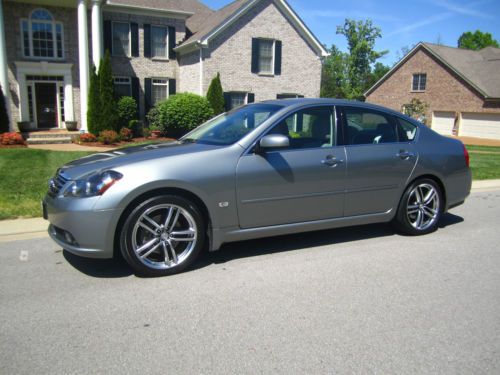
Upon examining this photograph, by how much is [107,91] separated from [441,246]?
16588mm

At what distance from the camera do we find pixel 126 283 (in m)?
4.25

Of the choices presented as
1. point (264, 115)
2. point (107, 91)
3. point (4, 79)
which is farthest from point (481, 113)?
point (264, 115)

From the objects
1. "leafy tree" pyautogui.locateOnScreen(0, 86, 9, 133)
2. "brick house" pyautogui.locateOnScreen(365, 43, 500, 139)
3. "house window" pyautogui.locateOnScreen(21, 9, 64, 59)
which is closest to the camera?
"leafy tree" pyautogui.locateOnScreen(0, 86, 9, 133)

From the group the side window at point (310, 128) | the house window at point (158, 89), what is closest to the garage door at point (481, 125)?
the house window at point (158, 89)

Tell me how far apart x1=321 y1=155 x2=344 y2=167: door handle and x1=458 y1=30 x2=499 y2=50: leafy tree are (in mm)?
76445

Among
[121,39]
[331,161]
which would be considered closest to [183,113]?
[121,39]

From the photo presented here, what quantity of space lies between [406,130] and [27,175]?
7609 millimetres

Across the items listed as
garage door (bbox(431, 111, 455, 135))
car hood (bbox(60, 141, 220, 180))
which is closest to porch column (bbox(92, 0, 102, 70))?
car hood (bbox(60, 141, 220, 180))

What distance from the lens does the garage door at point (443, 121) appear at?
35.4 meters

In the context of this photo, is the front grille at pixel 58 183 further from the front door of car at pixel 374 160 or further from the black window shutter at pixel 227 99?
the black window shutter at pixel 227 99

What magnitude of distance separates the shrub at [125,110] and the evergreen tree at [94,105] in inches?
44.8

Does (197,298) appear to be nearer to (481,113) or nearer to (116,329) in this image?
(116,329)

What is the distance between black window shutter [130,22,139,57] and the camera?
22328 millimetres

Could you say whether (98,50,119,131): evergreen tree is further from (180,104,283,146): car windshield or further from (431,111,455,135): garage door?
(431,111,455,135): garage door
